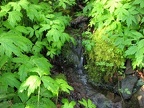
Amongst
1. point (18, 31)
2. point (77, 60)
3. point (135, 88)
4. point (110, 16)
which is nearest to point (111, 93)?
point (135, 88)

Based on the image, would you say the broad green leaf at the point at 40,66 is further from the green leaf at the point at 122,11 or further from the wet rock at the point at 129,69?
the wet rock at the point at 129,69

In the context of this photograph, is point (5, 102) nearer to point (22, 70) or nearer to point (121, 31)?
point (22, 70)

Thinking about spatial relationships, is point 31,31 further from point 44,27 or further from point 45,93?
point 45,93

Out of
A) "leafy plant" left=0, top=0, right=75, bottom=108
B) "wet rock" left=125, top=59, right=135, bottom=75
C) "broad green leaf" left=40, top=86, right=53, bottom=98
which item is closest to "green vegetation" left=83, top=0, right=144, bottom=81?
"wet rock" left=125, top=59, right=135, bottom=75

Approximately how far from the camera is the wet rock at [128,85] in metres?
4.67

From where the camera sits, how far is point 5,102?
2852mm

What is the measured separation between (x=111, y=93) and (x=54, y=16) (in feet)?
6.52

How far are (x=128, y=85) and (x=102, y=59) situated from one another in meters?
0.75

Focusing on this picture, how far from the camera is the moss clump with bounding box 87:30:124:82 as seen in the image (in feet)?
15.7

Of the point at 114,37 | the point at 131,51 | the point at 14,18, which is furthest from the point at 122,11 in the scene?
the point at 14,18

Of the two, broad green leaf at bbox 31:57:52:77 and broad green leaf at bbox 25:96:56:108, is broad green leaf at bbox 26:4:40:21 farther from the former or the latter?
broad green leaf at bbox 25:96:56:108

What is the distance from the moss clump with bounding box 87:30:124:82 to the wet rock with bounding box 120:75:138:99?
297mm

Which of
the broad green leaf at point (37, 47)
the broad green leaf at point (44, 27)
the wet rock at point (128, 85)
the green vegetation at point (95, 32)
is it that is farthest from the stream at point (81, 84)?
the broad green leaf at point (44, 27)

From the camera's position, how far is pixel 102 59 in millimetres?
4895
